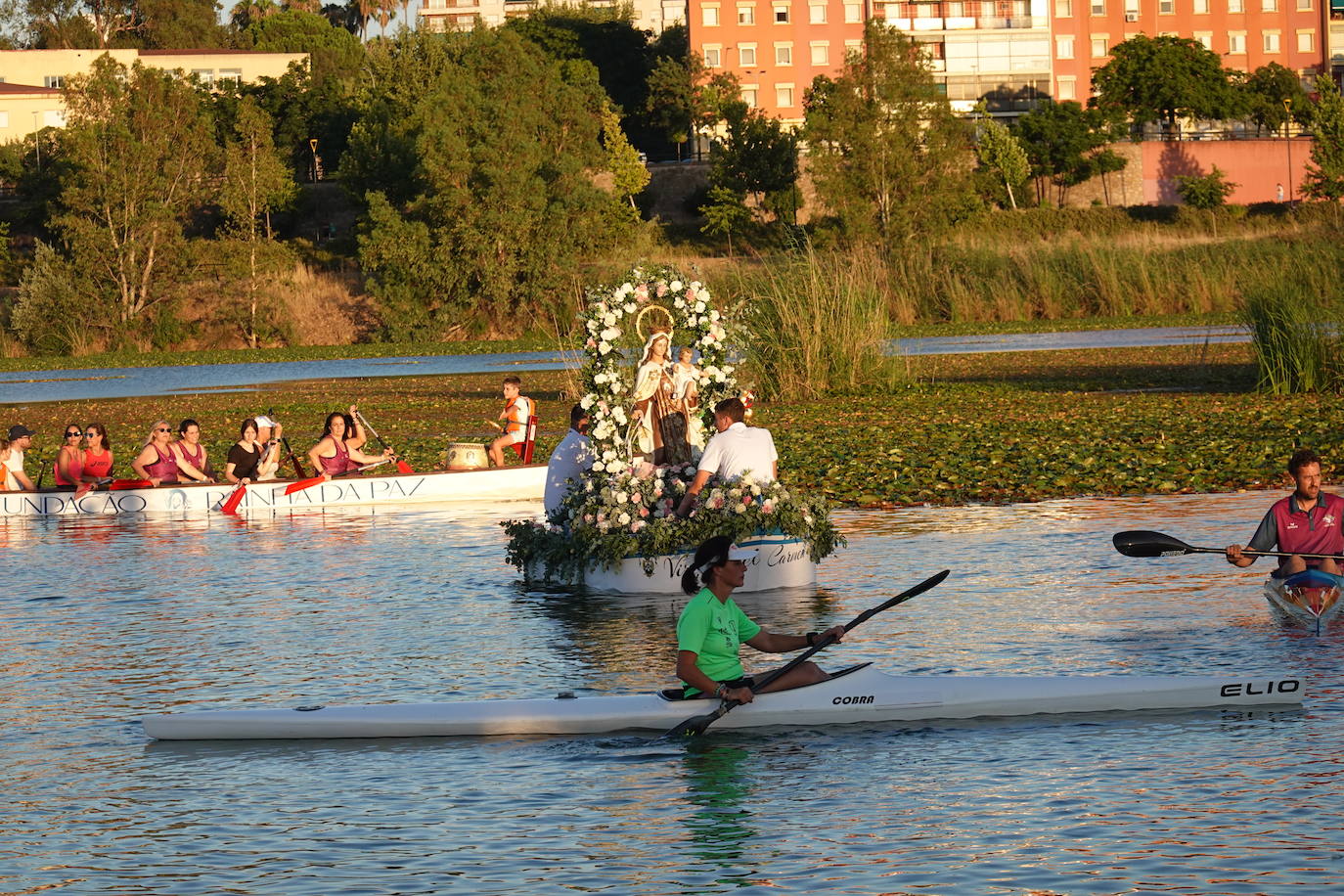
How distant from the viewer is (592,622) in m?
14.8

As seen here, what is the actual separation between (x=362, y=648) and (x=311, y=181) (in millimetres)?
92871

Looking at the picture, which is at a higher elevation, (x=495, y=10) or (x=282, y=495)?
(x=495, y=10)

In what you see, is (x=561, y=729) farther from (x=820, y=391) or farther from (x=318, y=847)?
(x=820, y=391)

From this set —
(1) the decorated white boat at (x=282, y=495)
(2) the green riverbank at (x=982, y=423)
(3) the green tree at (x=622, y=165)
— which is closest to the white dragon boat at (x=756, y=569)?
(2) the green riverbank at (x=982, y=423)

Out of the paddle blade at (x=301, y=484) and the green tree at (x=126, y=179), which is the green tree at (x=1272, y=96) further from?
the paddle blade at (x=301, y=484)

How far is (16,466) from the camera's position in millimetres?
24156

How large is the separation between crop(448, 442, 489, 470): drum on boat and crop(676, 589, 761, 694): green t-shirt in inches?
508

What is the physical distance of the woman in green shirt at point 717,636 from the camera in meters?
Answer: 10.8

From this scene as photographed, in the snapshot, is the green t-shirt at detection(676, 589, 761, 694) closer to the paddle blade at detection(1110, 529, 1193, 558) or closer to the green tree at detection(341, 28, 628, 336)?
the paddle blade at detection(1110, 529, 1193, 558)

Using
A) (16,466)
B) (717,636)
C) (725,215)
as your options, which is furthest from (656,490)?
(725,215)

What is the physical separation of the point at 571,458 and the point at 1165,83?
326 ft

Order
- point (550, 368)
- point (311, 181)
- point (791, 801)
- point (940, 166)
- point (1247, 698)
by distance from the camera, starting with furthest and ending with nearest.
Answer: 1. point (311, 181)
2. point (940, 166)
3. point (550, 368)
4. point (1247, 698)
5. point (791, 801)

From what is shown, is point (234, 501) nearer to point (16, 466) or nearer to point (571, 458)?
point (16, 466)

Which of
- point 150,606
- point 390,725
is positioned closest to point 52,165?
point 150,606
